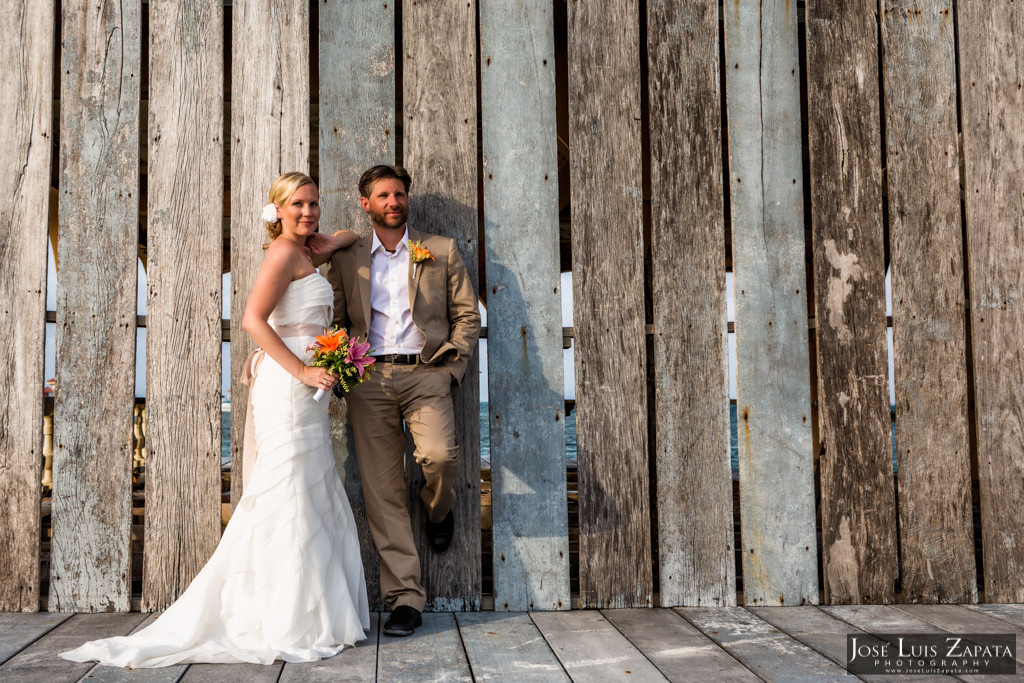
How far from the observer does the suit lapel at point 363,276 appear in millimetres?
3393

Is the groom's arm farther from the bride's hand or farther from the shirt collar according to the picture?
the bride's hand

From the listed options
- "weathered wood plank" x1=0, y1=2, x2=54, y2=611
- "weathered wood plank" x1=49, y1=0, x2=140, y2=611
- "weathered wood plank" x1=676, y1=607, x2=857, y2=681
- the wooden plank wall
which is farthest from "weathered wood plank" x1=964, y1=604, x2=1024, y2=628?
"weathered wood plank" x1=0, y1=2, x2=54, y2=611

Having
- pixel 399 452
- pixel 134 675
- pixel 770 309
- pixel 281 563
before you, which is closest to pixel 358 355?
pixel 399 452

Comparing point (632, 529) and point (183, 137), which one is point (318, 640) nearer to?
point (632, 529)

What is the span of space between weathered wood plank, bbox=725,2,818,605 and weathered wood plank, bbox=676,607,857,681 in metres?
0.30

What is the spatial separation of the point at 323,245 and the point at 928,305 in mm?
2945

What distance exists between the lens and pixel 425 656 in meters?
2.90

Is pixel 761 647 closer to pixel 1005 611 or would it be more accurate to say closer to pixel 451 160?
pixel 1005 611

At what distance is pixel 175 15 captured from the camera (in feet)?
12.1

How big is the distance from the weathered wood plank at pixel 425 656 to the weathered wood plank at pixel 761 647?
41.6 inches

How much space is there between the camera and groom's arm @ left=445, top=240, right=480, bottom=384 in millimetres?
3389

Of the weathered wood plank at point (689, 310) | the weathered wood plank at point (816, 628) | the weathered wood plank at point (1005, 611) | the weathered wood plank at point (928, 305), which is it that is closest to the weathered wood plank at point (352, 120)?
the weathered wood plank at point (689, 310)

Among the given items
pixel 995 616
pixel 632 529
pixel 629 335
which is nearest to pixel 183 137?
pixel 629 335

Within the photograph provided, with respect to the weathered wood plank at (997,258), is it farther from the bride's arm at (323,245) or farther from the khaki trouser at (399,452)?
the bride's arm at (323,245)
